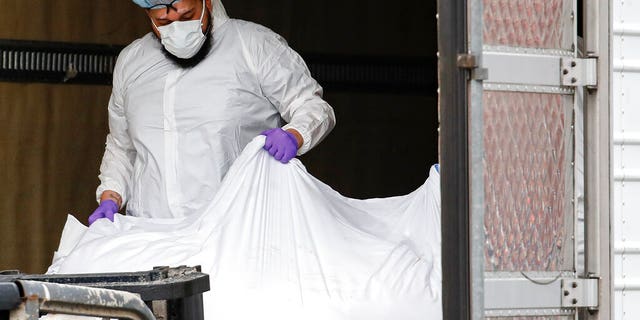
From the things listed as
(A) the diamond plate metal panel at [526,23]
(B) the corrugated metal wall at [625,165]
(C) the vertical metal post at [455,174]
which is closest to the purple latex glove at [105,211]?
(C) the vertical metal post at [455,174]

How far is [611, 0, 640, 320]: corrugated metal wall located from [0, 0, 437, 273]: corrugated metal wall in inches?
169

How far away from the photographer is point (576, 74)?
3.73 m

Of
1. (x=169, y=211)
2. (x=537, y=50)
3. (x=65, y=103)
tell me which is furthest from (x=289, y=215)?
(x=65, y=103)

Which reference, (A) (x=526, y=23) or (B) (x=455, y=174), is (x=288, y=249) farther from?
(A) (x=526, y=23)

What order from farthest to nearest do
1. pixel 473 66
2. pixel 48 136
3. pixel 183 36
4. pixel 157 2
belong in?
pixel 48 136
pixel 183 36
pixel 157 2
pixel 473 66

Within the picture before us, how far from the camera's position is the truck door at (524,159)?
3602 mm

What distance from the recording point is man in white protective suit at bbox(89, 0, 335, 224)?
5637 mm

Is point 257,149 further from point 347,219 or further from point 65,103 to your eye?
point 65,103

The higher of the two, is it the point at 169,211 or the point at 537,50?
the point at 537,50

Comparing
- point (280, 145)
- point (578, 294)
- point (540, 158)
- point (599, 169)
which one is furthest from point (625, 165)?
point (280, 145)

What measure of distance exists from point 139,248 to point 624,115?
207 cm

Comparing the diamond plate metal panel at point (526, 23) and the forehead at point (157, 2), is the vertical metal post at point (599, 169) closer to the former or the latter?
the diamond plate metal panel at point (526, 23)

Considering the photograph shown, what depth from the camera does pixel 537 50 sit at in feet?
12.2

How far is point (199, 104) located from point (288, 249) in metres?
1.10
